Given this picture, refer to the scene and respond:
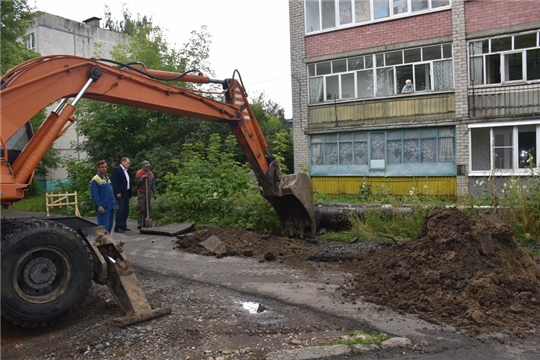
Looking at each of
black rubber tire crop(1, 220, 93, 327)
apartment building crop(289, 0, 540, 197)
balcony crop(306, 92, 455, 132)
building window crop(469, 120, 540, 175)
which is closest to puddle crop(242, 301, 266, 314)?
black rubber tire crop(1, 220, 93, 327)

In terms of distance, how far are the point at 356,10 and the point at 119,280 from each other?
643 inches

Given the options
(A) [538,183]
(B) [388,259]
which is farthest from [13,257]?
(A) [538,183]

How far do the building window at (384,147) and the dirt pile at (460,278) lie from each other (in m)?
10.7

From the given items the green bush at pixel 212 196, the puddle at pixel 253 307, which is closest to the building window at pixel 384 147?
the green bush at pixel 212 196

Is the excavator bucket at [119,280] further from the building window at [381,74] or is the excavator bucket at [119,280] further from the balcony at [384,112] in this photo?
the building window at [381,74]

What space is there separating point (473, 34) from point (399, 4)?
299 cm

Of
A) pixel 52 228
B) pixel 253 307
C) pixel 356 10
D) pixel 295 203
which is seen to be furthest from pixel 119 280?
pixel 356 10

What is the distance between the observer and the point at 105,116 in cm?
2066

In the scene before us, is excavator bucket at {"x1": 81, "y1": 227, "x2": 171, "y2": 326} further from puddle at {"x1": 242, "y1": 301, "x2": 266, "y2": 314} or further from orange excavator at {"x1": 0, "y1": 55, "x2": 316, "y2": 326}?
puddle at {"x1": 242, "y1": 301, "x2": 266, "y2": 314}

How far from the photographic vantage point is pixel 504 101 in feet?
52.9

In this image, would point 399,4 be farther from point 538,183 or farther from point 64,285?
point 64,285

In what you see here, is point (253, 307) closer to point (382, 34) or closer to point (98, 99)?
point (98, 99)

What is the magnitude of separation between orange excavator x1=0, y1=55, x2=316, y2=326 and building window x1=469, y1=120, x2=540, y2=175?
43.3 ft

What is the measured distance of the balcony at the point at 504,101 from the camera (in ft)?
51.3
